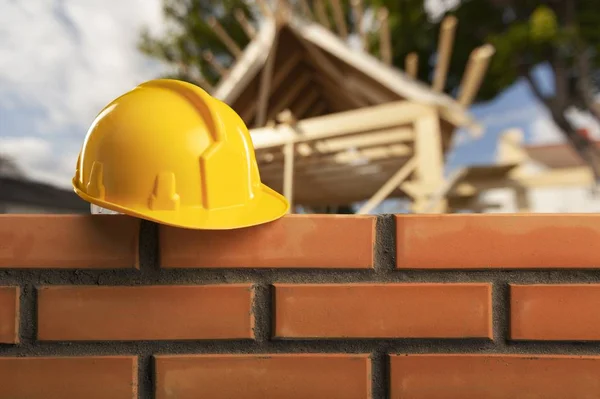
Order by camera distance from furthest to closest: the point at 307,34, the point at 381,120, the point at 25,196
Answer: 1. the point at 25,196
2. the point at 307,34
3. the point at 381,120

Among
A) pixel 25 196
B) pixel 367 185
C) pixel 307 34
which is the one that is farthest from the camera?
pixel 25 196

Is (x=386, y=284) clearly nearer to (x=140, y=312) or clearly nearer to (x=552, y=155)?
(x=140, y=312)

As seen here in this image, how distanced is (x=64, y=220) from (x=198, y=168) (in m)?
0.25

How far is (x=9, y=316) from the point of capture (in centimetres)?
84

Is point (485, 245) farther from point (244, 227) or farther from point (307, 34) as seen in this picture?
point (307, 34)

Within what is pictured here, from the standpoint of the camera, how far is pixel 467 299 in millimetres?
839

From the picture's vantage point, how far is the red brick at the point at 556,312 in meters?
0.83

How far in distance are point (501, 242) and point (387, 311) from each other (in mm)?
233

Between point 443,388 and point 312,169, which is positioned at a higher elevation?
point 312,169

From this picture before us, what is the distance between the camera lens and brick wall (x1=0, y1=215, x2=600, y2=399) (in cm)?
83

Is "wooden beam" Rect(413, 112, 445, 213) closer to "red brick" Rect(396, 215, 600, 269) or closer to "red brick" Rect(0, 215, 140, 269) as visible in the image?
"red brick" Rect(396, 215, 600, 269)

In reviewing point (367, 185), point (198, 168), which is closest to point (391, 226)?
point (198, 168)

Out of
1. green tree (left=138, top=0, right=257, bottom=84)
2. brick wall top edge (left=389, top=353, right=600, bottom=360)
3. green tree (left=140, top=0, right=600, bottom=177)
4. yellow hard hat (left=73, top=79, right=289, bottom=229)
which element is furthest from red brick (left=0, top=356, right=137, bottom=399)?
green tree (left=138, top=0, right=257, bottom=84)

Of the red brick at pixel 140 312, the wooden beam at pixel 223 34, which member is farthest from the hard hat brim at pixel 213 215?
the wooden beam at pixel 223 34
